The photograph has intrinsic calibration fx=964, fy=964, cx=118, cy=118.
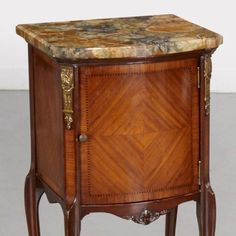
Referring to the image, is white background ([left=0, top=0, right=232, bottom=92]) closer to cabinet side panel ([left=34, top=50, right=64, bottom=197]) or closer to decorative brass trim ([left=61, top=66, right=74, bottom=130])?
cabinet side panel ([left=34, top=50, right=64, bottom=197])

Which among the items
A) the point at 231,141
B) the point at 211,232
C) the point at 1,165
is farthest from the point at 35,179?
the point at 231,141

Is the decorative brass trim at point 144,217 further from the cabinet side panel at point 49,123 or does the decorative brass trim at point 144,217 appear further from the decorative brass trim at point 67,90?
the decorative brass trim at point 67,90

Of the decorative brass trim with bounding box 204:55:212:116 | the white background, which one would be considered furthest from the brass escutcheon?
the white background

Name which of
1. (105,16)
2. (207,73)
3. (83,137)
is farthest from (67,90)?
(105,16)

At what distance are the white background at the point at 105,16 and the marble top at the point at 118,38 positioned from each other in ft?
8.53

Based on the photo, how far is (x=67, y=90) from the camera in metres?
2.79

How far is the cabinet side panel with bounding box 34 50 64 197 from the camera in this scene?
114 inches

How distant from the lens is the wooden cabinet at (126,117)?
2793mm

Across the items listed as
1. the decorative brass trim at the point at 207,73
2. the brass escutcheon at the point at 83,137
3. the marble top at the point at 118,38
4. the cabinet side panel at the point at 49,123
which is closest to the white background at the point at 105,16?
the marble top at the point at 118,38

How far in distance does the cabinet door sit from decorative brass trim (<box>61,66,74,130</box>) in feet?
0.10

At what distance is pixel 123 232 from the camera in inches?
154

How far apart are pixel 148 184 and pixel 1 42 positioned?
313 centimetres

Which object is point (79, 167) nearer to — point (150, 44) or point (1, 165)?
point (150, 44)

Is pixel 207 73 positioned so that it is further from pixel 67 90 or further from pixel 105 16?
pixel 105 16
